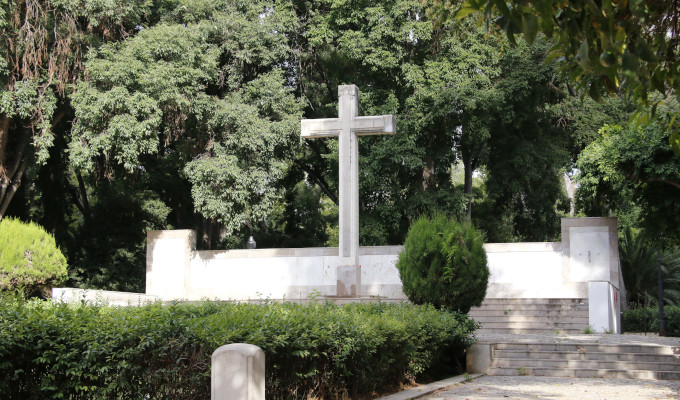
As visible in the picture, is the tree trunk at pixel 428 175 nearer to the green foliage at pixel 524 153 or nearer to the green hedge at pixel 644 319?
the green foliage at pixel 524 153

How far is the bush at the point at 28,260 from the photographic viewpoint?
17578 mm

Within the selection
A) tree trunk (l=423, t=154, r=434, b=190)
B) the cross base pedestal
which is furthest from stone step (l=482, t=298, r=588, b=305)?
tree trunk (l=423, t=154, r=434, b=190)

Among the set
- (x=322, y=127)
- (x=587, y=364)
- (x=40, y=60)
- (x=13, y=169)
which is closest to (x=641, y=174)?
(x=587, y=364)

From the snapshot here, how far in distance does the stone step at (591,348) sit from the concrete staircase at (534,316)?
17.5 feet

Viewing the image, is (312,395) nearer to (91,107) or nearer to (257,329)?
(257,329)

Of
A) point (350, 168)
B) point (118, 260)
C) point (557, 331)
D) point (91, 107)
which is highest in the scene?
point (91, 107)

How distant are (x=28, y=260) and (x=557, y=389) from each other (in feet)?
46.3

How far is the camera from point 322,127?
18.5 meters

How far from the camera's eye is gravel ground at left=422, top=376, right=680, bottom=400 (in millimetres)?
9461

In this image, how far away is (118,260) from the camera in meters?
25.5

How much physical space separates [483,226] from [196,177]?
12.1 metres

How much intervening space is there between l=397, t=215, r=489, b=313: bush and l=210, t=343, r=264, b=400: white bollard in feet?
25.7

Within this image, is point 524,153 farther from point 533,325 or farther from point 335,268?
point 335,268

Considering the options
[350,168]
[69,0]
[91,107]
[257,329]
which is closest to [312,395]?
[257,329]
